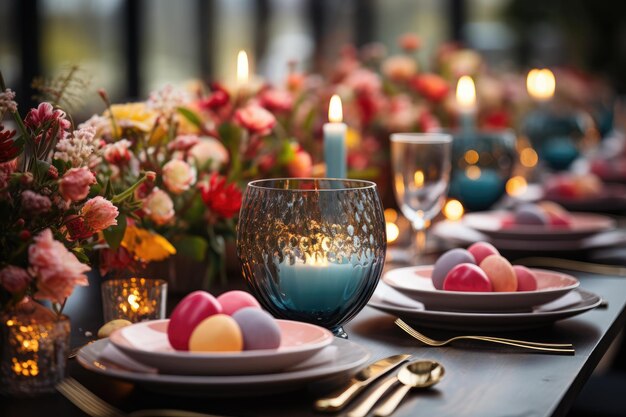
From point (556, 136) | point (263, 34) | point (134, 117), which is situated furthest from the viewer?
point (263, 34)

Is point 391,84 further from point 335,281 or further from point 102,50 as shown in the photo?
point 102,50

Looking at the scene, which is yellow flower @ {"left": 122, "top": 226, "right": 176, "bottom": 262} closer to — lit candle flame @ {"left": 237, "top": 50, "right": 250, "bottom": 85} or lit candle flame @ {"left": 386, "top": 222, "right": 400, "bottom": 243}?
lit candle flame @ {"left": 237, "top": 50, "right": 250, "bottom": 85}

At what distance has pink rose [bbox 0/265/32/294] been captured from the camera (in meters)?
0.81

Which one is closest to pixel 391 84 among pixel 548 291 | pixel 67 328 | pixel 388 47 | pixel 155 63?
pixel 548 291

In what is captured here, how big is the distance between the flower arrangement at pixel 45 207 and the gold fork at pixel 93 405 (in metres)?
0.07

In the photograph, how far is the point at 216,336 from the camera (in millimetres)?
825

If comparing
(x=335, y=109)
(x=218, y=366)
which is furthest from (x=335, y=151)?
(x=218, y=366)

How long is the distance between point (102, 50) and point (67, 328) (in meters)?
4.95

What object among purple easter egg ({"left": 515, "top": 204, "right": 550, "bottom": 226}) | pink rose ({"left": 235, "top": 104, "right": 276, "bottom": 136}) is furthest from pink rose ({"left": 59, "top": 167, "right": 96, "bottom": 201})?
purple easter egg ({"left": 515, "top": 204, "right": 550, "bottom": 226})

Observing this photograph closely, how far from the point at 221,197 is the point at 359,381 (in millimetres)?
458

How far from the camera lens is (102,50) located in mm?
5602

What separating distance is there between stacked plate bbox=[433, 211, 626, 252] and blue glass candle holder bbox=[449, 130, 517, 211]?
418mm

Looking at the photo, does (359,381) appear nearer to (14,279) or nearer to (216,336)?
(216,336)

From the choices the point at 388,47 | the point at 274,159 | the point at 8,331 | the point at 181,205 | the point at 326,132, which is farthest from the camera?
the point at 388,47
